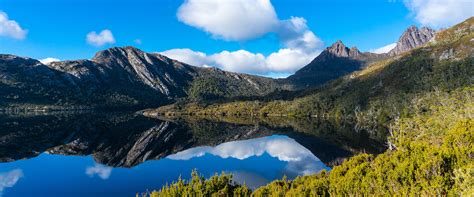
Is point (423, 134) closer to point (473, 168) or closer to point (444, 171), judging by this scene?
point (444, 171)

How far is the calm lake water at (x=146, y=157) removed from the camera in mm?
76944

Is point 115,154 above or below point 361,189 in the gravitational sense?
below

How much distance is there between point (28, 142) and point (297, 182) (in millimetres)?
132123

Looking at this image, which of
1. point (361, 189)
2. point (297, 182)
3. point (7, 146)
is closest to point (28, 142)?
point (7, 146)

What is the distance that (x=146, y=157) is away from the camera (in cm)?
10906

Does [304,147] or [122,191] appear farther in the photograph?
[304,147]

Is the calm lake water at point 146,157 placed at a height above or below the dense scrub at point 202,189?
below

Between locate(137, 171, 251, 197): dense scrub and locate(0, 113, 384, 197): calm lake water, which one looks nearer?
locate(137, 171, 251, 197): dense scrub

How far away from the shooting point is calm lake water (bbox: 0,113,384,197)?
7694cm

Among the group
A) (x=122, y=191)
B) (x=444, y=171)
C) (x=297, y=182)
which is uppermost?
(x=444, y=171)

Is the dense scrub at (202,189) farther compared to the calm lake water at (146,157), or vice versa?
the calm lake water at (146,157)

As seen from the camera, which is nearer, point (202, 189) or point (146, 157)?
point (202, 189)

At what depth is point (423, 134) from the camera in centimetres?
8669

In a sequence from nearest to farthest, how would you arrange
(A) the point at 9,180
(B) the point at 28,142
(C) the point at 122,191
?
(C) the point at 122,191, (A) the point at 9,180, (B) the point at 28,142
